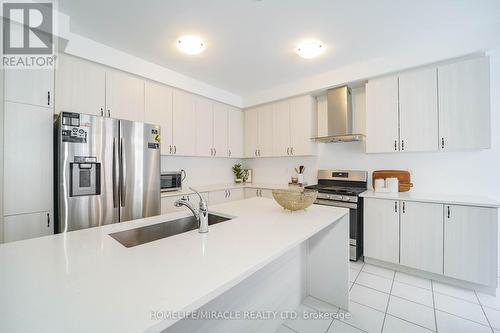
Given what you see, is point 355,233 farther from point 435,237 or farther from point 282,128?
point 282,128

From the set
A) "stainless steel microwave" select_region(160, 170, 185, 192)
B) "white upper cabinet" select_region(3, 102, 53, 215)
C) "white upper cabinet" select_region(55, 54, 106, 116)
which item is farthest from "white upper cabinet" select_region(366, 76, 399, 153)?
"white upper cabinet" select_region(3, 102, 53, 215)

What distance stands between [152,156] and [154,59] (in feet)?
4.35

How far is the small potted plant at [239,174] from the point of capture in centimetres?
442

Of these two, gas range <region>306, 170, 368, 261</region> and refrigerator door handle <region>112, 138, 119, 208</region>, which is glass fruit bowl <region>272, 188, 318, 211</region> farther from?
refrigerator door handle <region>112, 138, 119, 208</region>

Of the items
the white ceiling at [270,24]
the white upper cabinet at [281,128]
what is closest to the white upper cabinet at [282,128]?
the white upper cabinet at [281,128]

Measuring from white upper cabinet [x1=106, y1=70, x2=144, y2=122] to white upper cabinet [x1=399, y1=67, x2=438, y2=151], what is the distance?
3.36 m

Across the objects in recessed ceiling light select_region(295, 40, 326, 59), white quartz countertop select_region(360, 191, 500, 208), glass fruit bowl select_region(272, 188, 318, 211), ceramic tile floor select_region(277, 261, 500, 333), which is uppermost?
recessed ceiling light select_region(295, 40, 326, 59)

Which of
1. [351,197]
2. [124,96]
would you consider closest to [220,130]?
[124,96]

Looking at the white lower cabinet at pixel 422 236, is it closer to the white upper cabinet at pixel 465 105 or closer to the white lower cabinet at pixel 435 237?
the white lower cabinet at pixel 435 237

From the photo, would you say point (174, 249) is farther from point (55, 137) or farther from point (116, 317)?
point (55, 137)

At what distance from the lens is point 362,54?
268 cm

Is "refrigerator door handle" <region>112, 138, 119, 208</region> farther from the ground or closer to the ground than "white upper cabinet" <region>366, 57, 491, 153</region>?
closer to the ground

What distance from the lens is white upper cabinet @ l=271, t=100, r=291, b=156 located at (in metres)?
3.76

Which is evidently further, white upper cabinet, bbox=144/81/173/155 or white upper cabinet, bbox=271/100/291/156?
white upper cabinet, bbox=271/100/291/156
